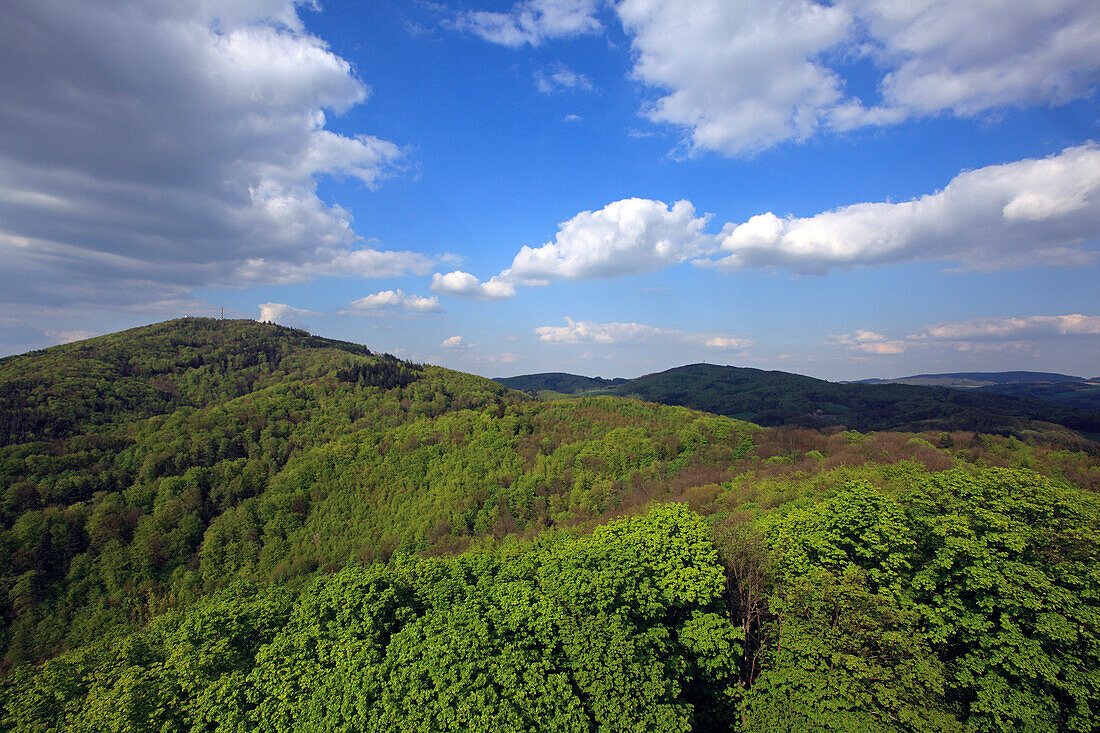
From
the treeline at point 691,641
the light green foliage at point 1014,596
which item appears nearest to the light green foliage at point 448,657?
the treeline at point 691,641

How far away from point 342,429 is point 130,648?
145 meters

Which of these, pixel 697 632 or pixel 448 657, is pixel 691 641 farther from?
pixel 448 657

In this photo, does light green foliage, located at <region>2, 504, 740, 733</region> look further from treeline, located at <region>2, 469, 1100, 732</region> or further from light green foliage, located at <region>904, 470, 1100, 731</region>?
light green foliage, located at <region>904, 470, 1100, 731</region>

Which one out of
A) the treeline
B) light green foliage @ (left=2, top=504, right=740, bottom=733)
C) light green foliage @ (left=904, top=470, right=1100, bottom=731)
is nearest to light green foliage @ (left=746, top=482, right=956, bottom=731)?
the treeline

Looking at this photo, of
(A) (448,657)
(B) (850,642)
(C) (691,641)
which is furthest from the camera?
(C) (691,641)

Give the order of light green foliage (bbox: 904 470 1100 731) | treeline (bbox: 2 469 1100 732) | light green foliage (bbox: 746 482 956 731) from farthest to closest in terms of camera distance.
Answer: treeline (bbox: 2 469 1100 732), light green foliage (bbox: 746 482 956 731), light green foliage (bbox: 904 470 1100 731)

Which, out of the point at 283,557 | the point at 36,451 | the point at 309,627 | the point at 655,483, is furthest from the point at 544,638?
the point at 36,451

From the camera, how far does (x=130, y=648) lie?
93.4 feet

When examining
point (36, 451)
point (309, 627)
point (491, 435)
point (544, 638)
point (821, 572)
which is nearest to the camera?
point (544, 638)

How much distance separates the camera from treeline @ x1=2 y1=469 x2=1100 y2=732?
19047 mm

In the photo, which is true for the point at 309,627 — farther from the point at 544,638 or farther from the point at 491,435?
the point at 491,435

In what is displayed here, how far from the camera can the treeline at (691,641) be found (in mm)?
19047

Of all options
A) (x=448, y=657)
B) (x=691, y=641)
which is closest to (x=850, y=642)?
(x=691, y=641)

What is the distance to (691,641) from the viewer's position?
2542cm
